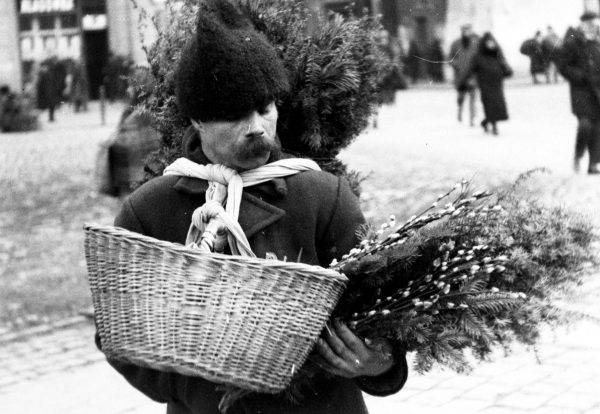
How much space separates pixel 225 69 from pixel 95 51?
104 feet

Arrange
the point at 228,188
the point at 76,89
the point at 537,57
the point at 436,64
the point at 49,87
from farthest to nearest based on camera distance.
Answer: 1. the point at 436,64
2. the point at 76,89
3. the point at 537,57
4. the point at 49,87
5. the point at 228,188

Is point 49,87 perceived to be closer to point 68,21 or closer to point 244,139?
point 68,21

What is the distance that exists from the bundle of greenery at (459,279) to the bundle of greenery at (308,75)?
1.60ft

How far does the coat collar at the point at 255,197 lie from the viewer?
2439mm

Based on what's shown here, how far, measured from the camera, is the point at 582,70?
12.2m

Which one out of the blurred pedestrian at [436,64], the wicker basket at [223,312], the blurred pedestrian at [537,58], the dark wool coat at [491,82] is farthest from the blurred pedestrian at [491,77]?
the wicker basket at [223,312]

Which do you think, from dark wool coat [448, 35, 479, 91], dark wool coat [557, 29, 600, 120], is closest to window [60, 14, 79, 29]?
dark wool coat [448, 35, 479, 91]

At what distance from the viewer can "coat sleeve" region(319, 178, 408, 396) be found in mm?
2465

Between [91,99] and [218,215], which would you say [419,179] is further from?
[91,99]

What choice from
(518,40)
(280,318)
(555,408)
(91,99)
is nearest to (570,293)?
(280,318)

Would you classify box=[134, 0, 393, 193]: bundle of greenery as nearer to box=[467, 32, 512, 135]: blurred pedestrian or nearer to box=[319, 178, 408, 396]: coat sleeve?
box=[319, 178, 408, 396]: coat sleeve

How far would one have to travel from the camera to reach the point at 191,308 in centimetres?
214

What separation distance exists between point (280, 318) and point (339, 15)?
1.14 meters

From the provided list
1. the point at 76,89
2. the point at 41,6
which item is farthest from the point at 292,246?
the point at 41,6
